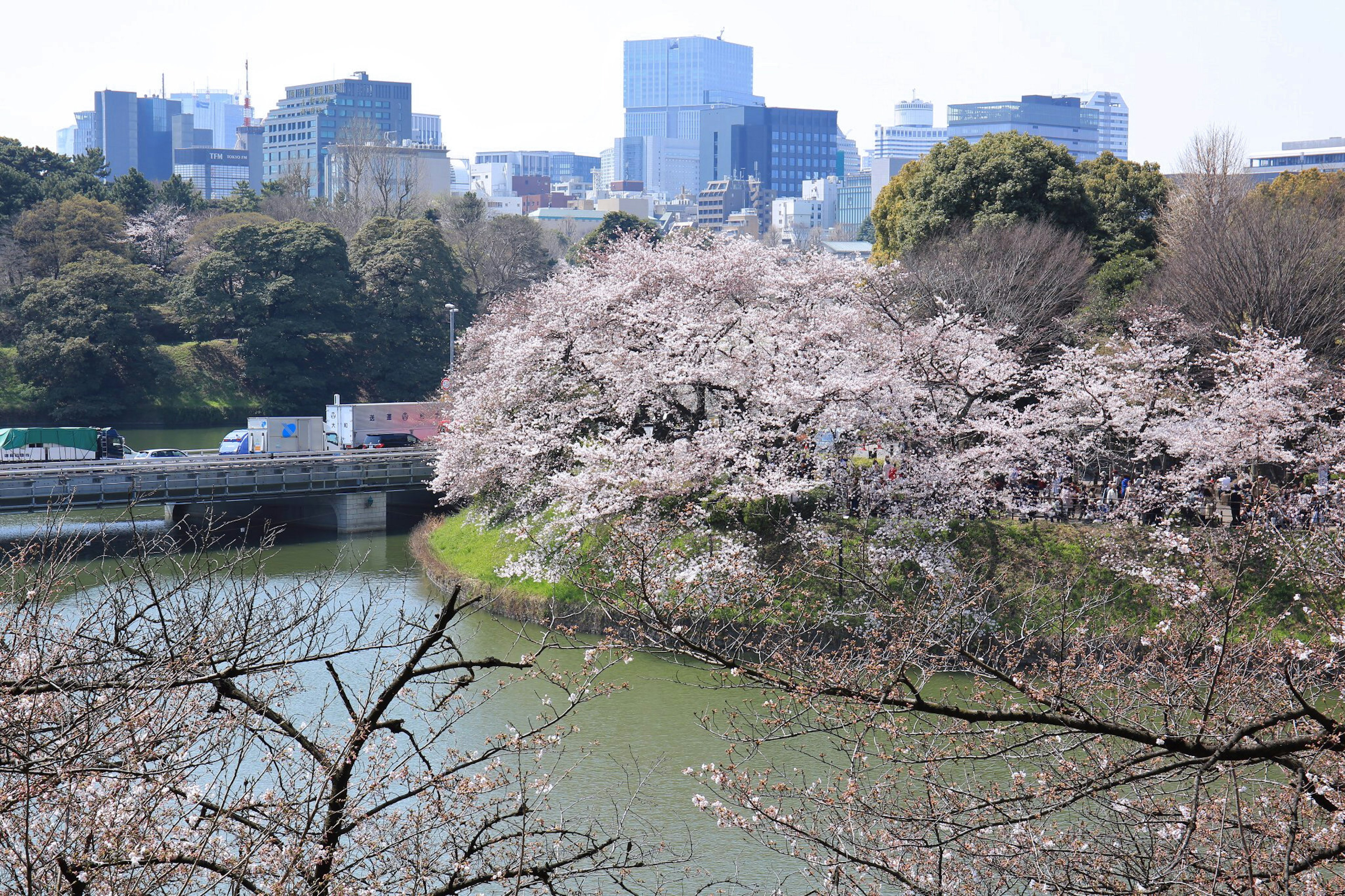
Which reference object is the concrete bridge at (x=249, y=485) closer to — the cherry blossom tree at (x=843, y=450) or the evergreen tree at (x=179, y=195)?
the cherry blossom tree at (x=843, y=450)

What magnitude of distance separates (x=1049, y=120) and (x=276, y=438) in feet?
471

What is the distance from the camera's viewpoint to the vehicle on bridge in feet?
94.7

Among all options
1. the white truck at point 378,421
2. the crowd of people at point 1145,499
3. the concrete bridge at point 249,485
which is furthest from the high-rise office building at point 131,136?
the crowd of people at point 1145,499

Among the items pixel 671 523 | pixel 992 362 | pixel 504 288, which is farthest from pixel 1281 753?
pixel 504 288

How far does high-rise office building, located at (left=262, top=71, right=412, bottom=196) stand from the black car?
3644 inches

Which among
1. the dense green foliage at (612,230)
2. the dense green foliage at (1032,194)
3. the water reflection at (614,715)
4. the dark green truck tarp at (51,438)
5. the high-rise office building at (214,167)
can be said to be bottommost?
the water reflection at (614,715)

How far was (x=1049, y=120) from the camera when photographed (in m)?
154

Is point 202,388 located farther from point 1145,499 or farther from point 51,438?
point 1145,499

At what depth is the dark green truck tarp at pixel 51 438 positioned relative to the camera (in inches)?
1139

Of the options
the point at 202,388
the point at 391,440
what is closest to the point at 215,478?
the point at 391,440

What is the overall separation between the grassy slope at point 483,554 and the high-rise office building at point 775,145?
142 metres

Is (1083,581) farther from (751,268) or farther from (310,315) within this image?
(310,315)

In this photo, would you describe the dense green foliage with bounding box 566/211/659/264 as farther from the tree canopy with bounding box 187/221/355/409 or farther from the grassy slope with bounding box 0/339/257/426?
the grassy slope with bounding box 0/339/257/426

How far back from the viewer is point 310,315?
41.8m
